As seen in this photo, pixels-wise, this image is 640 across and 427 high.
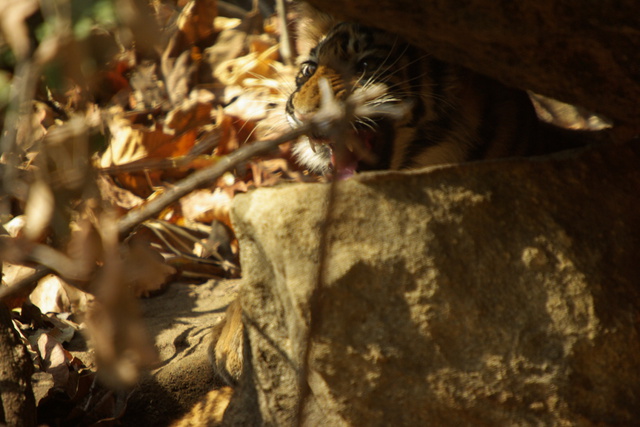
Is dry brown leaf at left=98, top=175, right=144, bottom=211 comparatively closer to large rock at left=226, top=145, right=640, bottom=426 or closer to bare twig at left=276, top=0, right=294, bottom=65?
bare twig at left=276, top=0, right=294, bottom=65

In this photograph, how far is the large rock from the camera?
4.66ft

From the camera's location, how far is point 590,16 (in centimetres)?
144

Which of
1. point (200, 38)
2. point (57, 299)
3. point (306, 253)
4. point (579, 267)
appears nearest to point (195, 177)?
point (306, 253)

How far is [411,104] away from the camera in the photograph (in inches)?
87.4

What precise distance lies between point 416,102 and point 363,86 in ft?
0.62

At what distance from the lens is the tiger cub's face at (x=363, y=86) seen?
2062mm

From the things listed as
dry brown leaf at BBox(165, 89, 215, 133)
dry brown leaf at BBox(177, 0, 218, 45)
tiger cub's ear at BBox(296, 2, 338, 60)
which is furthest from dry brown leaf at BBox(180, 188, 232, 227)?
dry brown leaf at BBox(177, 0, 218, 45)

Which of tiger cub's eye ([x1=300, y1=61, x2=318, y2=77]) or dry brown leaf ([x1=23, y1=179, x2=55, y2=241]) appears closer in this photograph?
dry brown leaf ([x1=23, y1=179, x2=55, y2=241])

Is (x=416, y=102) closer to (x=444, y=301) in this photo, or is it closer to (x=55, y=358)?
(x=444, y=301)

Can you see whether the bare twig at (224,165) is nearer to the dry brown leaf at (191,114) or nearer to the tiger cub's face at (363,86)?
the tiger cub's face at (363,86)

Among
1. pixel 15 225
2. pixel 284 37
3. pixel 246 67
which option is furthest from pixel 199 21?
pixel 15 225

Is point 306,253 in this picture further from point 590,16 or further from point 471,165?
point 590,16

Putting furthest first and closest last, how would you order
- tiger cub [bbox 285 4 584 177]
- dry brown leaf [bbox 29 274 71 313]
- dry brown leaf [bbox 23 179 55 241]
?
dry brown leaf [bbox 29 274 71 313]
tiger cub [bbox 285 4 584 177]
dry brown leaf [bbox 23 179 55 241]

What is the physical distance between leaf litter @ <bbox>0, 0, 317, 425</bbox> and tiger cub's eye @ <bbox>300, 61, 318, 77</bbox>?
171 mm
